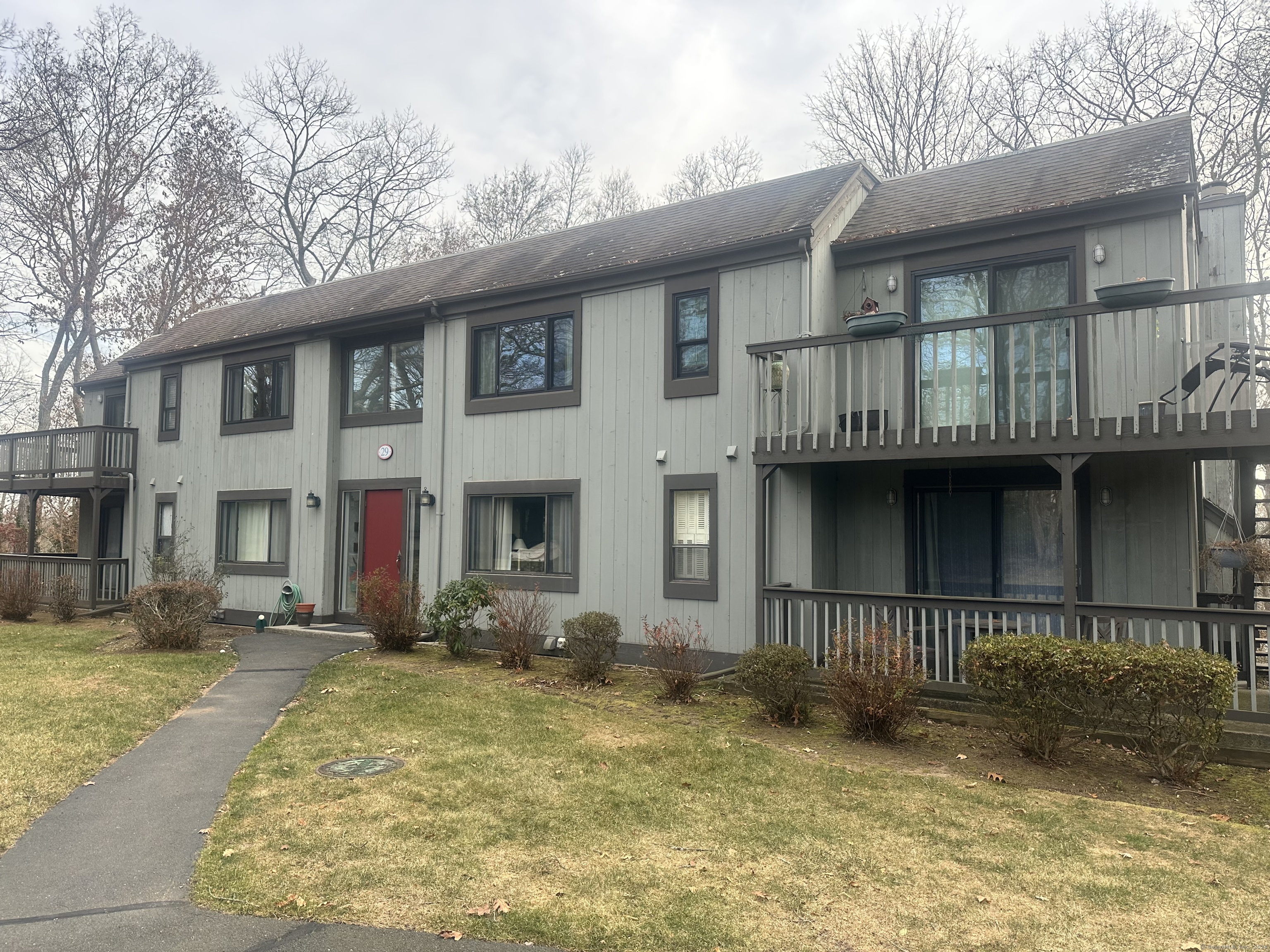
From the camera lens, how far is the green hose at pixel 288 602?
15.2 meters

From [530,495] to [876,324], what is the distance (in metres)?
6.00

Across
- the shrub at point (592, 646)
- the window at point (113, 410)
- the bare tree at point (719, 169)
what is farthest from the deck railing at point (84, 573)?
the bare tree at point (719, 169)

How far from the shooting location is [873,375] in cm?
1012

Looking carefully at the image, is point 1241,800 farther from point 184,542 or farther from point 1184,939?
point 184,542

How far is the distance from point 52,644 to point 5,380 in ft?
79.9

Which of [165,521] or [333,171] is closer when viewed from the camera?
[165,521]

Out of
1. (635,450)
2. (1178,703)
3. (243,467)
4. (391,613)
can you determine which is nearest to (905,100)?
(635,450)

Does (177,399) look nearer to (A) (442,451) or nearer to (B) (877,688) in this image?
(A) (442,451)

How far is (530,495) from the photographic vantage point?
41.7 ft

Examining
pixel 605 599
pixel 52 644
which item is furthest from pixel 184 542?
pixel 605 599

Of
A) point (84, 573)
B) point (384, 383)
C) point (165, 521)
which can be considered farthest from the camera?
point (165, 521)

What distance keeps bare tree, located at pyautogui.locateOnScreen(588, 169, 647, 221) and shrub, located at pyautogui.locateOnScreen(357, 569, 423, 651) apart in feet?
65.5

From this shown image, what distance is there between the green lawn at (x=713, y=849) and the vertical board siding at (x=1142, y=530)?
9.14 feet

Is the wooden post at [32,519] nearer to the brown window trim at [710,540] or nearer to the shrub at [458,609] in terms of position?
the shrub at [458,609]
